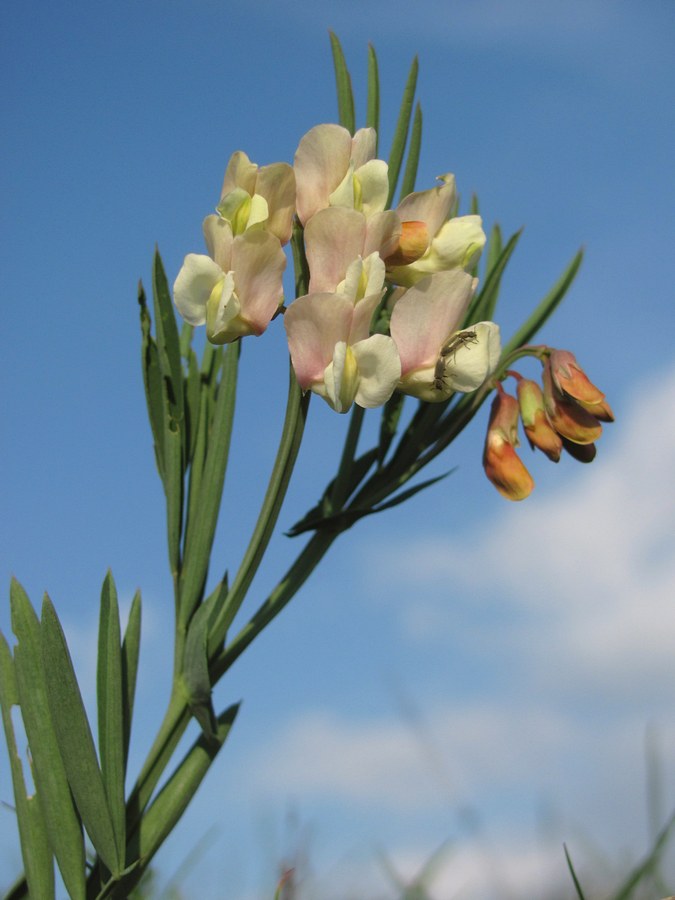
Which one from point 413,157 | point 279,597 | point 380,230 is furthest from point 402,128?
point 279,597

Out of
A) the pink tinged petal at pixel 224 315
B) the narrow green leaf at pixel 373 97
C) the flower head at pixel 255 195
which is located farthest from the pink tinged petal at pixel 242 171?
the narrow green leaf at pixel 373 97

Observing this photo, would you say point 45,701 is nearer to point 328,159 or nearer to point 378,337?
point 378,337

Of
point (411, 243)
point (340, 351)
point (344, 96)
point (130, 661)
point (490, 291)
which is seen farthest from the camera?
point (490, 291)

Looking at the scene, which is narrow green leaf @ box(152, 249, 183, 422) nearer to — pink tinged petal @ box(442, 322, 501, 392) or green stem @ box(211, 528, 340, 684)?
green stem @ box(211, 528, 340, 684)

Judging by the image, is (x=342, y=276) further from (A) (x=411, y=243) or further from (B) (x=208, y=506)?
(B) (x=208, y=506)

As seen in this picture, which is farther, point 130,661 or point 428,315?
point 130,661

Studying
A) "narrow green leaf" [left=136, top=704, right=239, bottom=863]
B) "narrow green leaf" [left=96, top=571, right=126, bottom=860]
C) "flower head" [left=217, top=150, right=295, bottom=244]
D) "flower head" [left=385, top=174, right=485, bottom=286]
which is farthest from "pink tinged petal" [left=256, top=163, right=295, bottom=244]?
"narrow green leaf" [left=136, top=704, right=239, bottom=863]

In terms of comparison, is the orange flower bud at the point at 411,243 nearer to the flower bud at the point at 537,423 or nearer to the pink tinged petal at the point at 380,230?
the pink tinged petal at the point at 380,230
